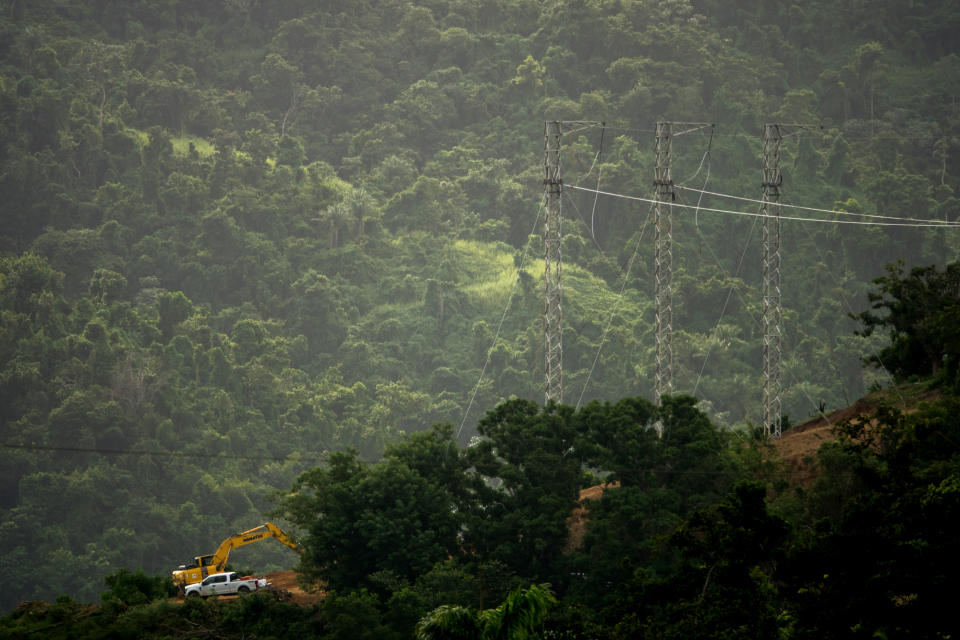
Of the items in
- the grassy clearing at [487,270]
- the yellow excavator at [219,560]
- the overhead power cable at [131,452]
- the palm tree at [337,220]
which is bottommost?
the overhead power cable at [131,452]

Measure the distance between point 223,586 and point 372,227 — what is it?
7503 centimetres

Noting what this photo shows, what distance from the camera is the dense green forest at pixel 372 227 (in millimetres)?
90125

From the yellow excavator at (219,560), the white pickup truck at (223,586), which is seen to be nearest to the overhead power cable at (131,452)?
the yellow excavator at (219,560)

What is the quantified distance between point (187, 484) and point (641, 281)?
1612 inches

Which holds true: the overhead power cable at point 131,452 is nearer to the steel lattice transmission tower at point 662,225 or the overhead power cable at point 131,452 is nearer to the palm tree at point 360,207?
the palm tree at point 360,207

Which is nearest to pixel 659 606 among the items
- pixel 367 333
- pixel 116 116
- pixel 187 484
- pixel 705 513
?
pixel 705 513

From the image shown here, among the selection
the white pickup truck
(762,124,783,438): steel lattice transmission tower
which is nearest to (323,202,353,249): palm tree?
(762,124,783,438): steel lattice transmission tower

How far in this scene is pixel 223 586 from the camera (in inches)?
1638

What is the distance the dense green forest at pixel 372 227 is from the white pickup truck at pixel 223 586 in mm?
26004

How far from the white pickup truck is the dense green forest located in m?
26.0

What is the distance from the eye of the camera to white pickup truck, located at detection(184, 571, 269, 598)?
4153 cm

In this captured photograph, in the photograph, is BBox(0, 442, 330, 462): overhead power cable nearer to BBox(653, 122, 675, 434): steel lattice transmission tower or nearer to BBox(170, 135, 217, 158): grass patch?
BBox(170, 135, 217, 158): grass patch

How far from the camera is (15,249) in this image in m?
110

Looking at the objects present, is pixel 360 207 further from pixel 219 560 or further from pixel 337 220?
pixel 219 560
